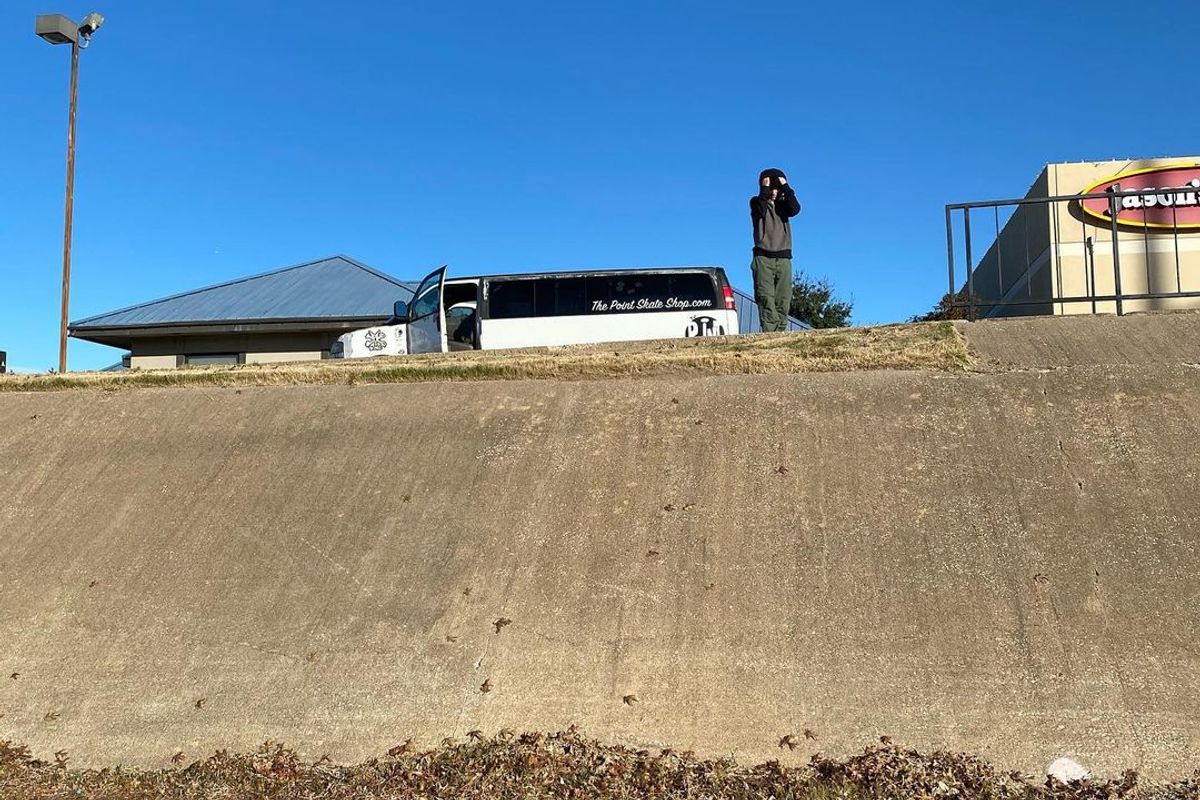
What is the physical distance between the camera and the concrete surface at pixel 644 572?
4098 millimetres

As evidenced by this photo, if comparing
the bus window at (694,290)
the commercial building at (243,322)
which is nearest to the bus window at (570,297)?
the bus window at (694,290)

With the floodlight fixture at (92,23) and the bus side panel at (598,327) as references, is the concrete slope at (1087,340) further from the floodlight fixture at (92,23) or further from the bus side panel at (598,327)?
the floodlight fixture at (92,23)

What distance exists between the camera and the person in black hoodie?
10.5 meters

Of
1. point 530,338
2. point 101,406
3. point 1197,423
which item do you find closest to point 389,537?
point 101,406

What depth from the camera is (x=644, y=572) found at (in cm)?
→ 509

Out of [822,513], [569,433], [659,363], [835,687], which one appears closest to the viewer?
[835,687]

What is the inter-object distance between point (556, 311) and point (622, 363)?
21.8 feet

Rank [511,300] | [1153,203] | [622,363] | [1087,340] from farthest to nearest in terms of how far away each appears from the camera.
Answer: [511,300] → [1153,203] → [622,363] → [1087,340]

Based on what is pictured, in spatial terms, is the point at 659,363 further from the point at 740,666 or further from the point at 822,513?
the point at 740,666

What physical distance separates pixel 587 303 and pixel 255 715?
1081 centimetres

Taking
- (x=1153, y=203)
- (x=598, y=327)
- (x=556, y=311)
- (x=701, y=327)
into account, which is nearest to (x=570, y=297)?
(x=556, y=311)

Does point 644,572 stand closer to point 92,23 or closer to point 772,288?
point 772,288

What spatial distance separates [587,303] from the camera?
1460 centimetres

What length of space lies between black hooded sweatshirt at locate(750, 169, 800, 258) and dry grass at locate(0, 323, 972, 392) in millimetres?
1705
